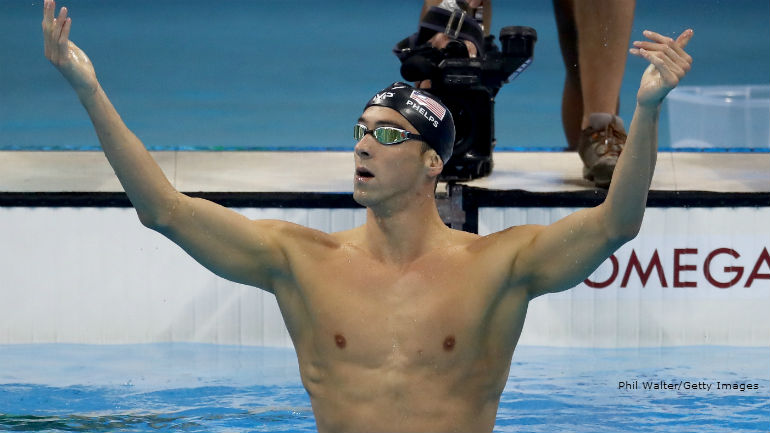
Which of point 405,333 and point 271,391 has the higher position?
point 405,333

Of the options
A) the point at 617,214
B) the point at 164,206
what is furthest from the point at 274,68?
the point at 617,214

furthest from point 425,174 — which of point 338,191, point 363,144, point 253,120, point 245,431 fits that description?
point 253,120

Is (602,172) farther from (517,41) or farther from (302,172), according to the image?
(302,172)

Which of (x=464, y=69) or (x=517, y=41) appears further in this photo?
(x=517, y=41)

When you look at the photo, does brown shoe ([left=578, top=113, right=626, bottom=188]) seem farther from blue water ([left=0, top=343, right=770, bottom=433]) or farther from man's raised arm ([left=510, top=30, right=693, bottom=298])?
man's raised arm ([left=510, top=30, right=693, bottom=298])

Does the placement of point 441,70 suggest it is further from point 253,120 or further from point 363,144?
point 253,120

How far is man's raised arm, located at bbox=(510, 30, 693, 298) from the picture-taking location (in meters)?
2.56

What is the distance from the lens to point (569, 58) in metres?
7.15

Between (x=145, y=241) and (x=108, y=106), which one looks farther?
(x=145, y=241)

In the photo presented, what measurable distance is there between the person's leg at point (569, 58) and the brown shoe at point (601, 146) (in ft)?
3.16

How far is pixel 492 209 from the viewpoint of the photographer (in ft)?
18.5

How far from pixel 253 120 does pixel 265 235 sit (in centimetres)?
953

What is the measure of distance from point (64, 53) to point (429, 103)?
108 centimetres

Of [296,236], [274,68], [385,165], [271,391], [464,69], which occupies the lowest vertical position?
[271,391]
